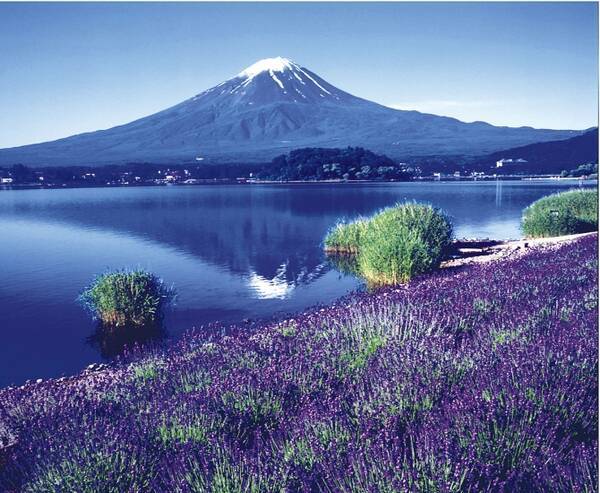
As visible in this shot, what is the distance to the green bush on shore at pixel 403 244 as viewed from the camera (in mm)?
14188

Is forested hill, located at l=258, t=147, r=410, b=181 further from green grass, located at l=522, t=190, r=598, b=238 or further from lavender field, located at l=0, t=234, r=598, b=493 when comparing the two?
lavender field, located at l=0, t=234, r=598, b=493

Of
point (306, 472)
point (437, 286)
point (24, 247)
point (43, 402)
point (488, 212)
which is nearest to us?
point (306, 472)

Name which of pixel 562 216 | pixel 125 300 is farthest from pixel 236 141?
pixel 125 300

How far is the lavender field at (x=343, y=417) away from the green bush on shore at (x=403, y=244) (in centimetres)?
732

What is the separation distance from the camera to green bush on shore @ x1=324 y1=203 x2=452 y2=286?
1419 centimetres

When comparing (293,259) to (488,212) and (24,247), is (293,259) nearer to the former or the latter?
(24,247)

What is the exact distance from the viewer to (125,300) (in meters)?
11.4

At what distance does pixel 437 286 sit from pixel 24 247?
67.2 ft

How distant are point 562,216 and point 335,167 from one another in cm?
6995

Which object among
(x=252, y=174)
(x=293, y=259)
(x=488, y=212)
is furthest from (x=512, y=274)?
(x=252, y=174)

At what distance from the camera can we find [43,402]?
17.8 ft

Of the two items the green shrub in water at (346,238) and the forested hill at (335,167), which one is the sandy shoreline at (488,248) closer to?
the green shrub in water at (346,238)

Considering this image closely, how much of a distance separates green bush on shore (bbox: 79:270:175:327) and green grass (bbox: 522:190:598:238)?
17411 millimetres

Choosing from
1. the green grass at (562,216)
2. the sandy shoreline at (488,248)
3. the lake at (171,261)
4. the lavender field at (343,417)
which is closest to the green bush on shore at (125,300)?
the lake at (171,261)
